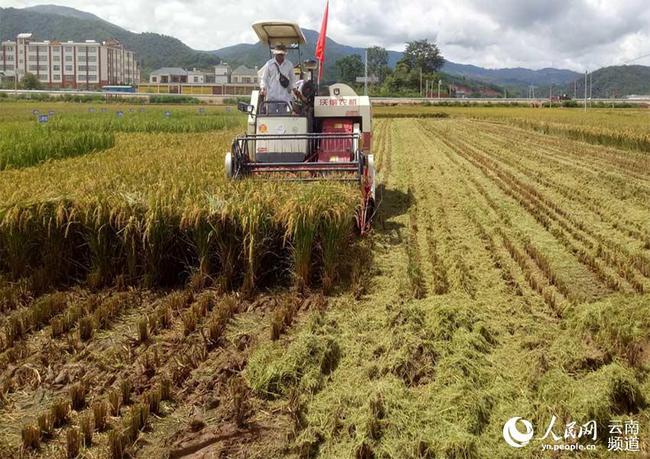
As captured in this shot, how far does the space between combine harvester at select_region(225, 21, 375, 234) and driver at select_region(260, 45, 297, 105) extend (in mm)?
129

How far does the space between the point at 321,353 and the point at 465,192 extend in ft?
24.7

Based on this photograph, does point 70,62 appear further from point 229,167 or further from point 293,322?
point 293,322

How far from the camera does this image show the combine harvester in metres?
7.90

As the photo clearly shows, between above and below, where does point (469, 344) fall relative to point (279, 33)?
below

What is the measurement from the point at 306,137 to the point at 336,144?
3.93 feet

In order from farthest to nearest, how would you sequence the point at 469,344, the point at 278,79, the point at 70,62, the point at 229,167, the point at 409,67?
1. the point at 70,62
2. the point at 409,67
3. the point at 278,79
4. the point at 229,167
5. the point at 469,344

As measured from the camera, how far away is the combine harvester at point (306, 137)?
7898 mm

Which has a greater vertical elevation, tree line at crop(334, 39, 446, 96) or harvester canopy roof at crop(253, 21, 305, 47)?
tree line at crop(334, 39, 446, 96)

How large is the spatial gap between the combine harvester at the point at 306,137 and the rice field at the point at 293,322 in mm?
574

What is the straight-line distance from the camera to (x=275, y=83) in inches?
355

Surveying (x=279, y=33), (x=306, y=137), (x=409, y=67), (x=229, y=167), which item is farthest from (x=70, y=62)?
(x=306, y=137)

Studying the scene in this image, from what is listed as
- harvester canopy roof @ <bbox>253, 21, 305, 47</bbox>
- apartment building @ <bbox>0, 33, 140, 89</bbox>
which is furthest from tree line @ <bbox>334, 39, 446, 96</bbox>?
harvester canopy roof @ <bbox>253, 21, 305, 47</bbox>

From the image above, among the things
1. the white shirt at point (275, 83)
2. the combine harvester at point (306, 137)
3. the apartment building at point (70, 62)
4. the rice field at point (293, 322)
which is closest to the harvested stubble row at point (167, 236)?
the rice field at point (293, 322)

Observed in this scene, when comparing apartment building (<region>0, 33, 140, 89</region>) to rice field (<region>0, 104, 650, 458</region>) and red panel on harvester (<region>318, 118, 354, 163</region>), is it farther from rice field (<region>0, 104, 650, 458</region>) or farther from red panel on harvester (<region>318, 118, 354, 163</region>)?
rice field (<region>0, 104, 650, 458</region>)
